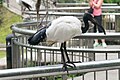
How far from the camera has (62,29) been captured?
2904mm

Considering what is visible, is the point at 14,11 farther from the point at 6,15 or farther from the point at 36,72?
the point at 36,72

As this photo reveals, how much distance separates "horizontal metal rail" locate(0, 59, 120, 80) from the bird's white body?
0.49 meters

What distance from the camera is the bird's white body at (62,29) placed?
9.51 ft

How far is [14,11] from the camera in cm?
2161

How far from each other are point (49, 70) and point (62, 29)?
2.00ft

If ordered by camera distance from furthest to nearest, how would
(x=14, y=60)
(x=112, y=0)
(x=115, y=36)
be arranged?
(x=112, y=0) < (x=14, y=60) < (x=115, y=36)

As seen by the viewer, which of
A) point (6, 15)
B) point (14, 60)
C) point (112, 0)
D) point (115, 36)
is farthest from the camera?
point (6, 15)

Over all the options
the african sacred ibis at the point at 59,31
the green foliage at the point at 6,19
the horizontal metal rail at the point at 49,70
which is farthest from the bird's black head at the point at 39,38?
the green foliage at the point at 6,19

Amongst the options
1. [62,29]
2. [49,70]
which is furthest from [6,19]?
[49,70]

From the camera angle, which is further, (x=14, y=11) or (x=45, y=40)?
(x=14, y=11)

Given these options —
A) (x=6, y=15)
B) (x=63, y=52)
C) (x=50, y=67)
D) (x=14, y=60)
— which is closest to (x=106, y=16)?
(x=14, y=60)

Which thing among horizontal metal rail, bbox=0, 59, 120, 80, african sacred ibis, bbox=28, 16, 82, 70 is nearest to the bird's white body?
african sacred ibis, bbox=28, 16, 82, 70

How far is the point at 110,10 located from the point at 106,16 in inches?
10.6

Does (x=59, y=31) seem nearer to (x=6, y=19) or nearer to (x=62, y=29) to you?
(x=62, y=29)
